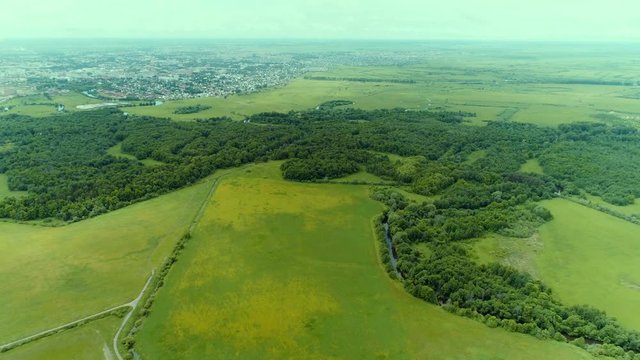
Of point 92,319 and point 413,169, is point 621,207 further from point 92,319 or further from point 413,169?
point 92,319

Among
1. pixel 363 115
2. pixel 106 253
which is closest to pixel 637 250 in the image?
pixel 106 253

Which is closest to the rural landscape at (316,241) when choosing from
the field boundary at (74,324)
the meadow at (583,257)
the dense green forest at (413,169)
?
the field boundary at (74,324)

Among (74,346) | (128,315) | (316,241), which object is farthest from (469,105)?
(74,346)

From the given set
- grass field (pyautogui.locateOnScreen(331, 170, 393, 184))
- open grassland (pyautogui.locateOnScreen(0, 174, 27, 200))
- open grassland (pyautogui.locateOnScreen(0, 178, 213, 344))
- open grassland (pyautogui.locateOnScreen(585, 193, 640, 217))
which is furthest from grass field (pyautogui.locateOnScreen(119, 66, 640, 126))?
open grassland (pyautogui.locateOnScreen(0, 178, 213, 344))

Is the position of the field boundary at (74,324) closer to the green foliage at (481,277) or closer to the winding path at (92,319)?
the winding path at (92,319)

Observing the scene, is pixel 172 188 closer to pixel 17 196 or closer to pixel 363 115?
pixel 17 196
